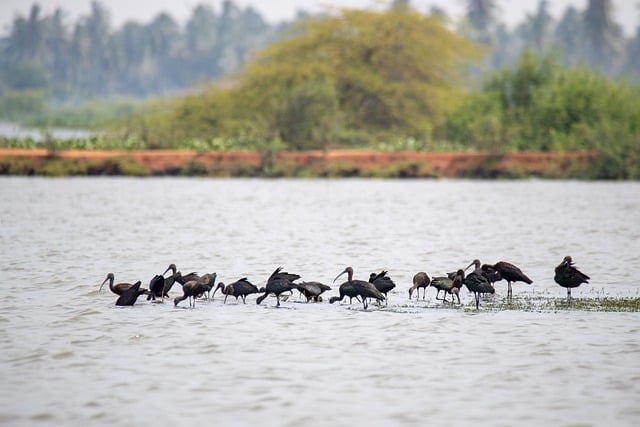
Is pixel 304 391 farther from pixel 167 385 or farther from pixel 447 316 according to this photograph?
pixel 447 316

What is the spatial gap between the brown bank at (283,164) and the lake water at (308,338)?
16.2 m

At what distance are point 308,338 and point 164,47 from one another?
134980 millimetres

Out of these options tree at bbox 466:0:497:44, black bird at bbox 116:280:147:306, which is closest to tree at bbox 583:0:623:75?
tree at bbox 466:0:497:44

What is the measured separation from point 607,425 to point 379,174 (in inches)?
1257

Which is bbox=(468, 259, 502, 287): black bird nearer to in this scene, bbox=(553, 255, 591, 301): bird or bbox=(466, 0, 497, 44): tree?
bbox=(553, 255, 591, 301): bird

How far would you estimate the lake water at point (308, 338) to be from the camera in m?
8.46

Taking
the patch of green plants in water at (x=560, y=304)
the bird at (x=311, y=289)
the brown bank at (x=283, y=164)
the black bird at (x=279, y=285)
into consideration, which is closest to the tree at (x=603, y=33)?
the brown bank at (x=283, y=164)

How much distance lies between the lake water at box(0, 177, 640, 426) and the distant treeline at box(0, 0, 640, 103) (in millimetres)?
94508

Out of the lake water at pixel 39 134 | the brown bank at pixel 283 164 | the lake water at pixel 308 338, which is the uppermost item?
the lake water at pixel 39 134

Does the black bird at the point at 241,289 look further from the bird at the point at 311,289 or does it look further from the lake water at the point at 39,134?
the lake water at the point at 39,134

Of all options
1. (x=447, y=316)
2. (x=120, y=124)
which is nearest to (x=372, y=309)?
(x=447, y=316)

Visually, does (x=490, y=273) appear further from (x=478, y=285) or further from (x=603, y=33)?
(x=603, y=33)

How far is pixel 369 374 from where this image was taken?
375 inches

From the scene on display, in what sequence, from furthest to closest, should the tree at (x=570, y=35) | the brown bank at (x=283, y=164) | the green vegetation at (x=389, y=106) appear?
the tree at (x=570, y=35) < the green vegetation at (x=389, y=106) < the brown bank at (x=283, y=164)
